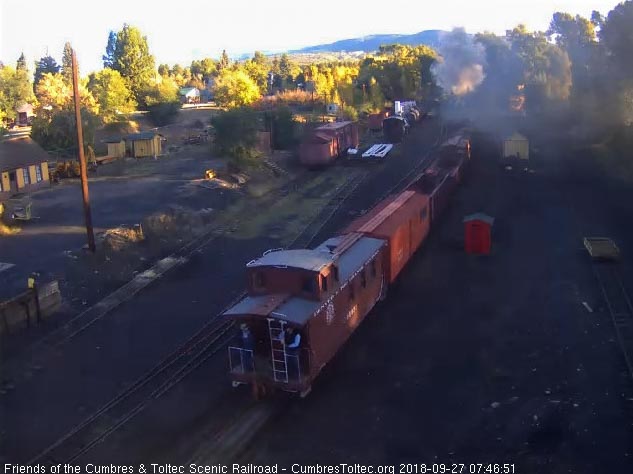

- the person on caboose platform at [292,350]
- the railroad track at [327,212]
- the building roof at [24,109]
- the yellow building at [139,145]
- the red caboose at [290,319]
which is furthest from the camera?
the building roof at [24,109]

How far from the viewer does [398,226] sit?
2272cm

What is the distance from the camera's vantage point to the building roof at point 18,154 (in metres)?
39.3

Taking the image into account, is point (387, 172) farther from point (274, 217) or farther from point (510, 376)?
point (510, 376)

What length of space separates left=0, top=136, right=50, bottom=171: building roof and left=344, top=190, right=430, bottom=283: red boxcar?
25902mm

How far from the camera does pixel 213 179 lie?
43.3 m

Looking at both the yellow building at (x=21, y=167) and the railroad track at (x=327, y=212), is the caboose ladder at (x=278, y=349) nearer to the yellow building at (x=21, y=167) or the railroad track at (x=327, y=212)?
the railroad track at (x=327, y=212)

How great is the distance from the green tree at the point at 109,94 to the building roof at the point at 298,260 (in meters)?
61.2

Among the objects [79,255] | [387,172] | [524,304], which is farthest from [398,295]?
[387,172]

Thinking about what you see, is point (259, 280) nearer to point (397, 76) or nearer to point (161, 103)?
point (161, 103)

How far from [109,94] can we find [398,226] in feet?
202

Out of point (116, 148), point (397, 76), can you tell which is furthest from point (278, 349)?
point (397, 76)

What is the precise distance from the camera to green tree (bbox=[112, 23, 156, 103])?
9856 cm

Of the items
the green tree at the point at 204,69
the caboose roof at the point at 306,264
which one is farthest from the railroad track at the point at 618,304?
the green tree at the point at 204,69

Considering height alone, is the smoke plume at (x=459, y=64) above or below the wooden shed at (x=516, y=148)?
above
